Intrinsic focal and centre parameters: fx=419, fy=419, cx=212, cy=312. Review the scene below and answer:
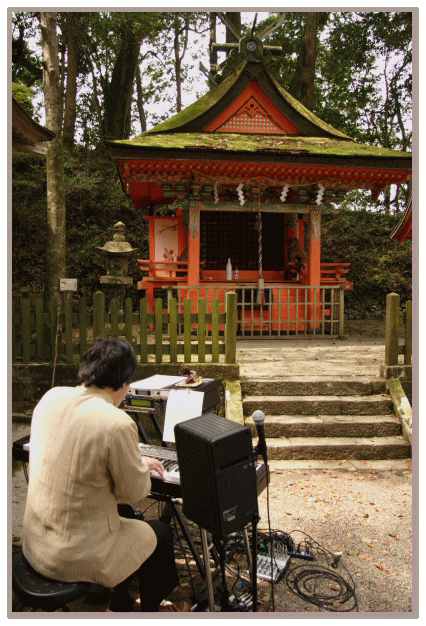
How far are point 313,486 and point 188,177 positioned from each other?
7820 millimetres

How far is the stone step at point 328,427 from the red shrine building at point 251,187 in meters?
4.02

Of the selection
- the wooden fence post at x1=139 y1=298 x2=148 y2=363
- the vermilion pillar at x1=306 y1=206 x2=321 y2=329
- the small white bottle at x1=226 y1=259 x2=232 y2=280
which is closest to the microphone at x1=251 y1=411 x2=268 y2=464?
the wooden fence post at x1=139 y1=298 x2=148 y2=363

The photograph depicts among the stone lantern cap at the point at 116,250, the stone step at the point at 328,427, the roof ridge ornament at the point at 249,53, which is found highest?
the roof ridge ornament at the point at 249,53

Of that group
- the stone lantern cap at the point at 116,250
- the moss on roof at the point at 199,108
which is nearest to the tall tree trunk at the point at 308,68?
the moss on roof at the point at 199,108

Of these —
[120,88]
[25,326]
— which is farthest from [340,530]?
[120,88]

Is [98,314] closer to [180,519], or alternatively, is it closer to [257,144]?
[180,519]

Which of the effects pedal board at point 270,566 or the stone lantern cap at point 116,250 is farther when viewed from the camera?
the stone lantern cap at point 116,250

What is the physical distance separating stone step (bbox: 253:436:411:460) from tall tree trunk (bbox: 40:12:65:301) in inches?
335

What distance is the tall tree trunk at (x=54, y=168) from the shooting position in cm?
1115

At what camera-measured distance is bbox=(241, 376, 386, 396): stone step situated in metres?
6.32

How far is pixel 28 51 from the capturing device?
75.4 ft

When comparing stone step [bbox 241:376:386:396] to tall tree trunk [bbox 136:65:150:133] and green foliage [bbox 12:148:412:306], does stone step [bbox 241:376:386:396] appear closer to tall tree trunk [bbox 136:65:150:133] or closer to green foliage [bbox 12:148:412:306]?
green foliage [bbox 12:148:412:306]

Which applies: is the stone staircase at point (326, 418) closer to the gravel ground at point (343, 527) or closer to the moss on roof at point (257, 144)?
the gravel ground at point (343, 527)

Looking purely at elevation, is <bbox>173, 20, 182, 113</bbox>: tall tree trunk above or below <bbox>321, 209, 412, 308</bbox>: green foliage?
above
